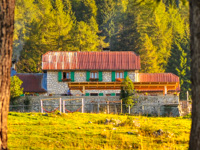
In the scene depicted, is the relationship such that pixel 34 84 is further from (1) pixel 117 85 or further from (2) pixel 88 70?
(1) pixel 117 85

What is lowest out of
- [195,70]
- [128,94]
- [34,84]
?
[128,94]

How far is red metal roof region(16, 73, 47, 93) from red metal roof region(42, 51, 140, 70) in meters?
3.11

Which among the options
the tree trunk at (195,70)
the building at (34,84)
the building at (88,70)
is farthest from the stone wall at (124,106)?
the tree trunk at (195,70)

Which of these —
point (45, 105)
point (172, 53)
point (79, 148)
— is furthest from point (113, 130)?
point (172, 53)

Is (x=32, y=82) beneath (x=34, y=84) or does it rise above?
above

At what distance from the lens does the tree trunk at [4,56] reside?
7121mm

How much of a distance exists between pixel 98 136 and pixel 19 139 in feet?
7.53

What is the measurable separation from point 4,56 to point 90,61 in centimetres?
3800

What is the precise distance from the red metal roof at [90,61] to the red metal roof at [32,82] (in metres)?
3.11

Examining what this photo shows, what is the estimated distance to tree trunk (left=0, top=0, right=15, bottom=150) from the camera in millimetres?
7121

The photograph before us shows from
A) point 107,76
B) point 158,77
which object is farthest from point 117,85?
point 158,77

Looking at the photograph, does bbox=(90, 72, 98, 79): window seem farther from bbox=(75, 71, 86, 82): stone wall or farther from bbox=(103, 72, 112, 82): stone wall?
bbox=(103, 72, 112, 82): stone wall

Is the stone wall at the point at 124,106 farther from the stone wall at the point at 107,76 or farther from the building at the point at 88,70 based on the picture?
the stone wall at the point at 107,76

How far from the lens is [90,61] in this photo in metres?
45.1
